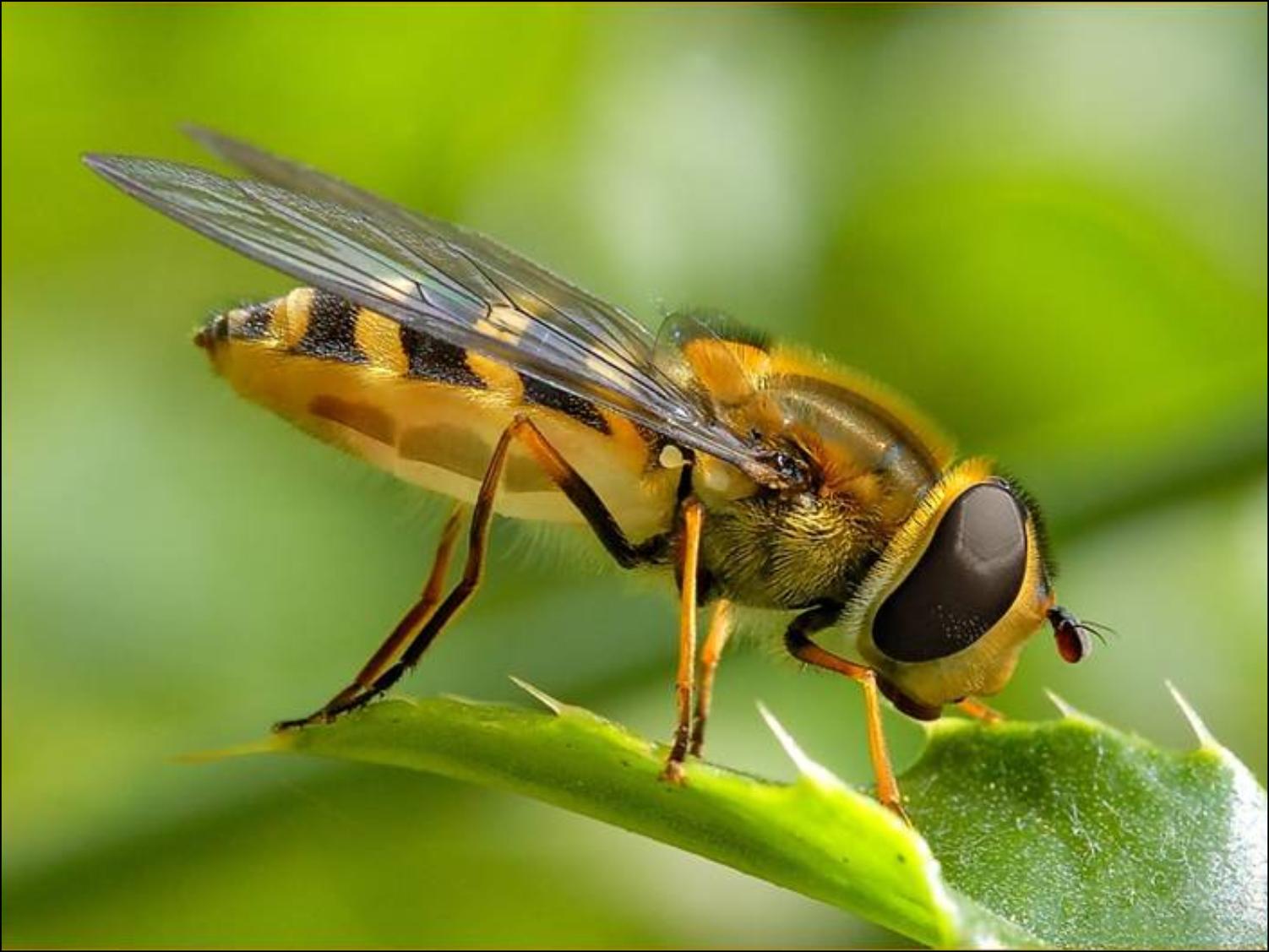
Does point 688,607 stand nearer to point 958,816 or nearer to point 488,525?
point 488,525

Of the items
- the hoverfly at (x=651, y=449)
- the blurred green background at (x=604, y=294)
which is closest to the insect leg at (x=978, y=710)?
the hoverfly at (x=651, y=449)

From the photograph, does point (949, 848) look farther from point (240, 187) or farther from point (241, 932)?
point (241, 932)

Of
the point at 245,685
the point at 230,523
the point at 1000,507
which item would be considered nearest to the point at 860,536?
the point at 1000,507

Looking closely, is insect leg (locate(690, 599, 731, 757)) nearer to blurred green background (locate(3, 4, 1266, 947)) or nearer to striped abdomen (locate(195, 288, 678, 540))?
striped abdomen (locate(195, 288, 678, 540))

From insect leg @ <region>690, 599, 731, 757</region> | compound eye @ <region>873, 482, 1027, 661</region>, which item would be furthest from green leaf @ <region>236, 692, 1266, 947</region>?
insect leg @ <region>690, 599, 731, 757</region>

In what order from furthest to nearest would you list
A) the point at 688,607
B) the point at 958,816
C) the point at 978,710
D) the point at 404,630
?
the point at 978,710 < the point at 404,630 < the point at 688,607 < the point at 958,816

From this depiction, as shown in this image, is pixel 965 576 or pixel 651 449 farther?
pixel 651 449

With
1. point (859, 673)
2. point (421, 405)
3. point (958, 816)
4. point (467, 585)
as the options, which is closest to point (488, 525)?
point (467, 585)
